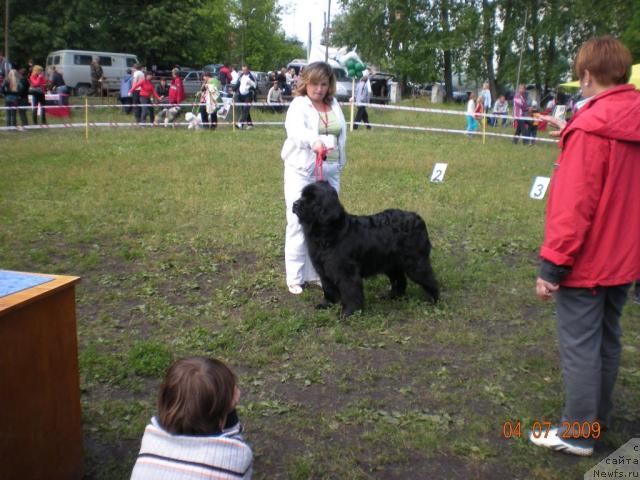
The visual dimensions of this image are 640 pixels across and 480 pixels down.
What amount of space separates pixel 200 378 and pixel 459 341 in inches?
116

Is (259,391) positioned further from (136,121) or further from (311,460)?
(136,121)

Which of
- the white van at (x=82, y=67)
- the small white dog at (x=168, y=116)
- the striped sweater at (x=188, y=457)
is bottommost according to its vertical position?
the striped sweater at (x=188, y=457)

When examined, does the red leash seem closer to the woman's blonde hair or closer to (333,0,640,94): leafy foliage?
the woman's blonde hair

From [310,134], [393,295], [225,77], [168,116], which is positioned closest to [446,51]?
[225,77]

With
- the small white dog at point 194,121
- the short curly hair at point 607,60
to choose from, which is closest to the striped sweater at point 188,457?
the short curly hair at point 607,60

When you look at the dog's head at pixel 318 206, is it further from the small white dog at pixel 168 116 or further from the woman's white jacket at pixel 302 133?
the small white dog at pixel 168 116

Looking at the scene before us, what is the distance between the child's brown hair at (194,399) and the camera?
2.03m

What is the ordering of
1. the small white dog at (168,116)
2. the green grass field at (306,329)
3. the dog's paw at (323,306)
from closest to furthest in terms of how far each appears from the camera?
the green grass field at (306,329), the dog's paw at (323,306), the small white dog at (168,116)

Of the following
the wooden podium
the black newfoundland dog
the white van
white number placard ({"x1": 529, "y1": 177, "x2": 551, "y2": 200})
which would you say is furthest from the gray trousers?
the white van

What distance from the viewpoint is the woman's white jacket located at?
16.5 ft

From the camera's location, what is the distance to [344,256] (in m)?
4.84

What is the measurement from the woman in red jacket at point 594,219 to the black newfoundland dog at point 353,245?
6.80 feet
